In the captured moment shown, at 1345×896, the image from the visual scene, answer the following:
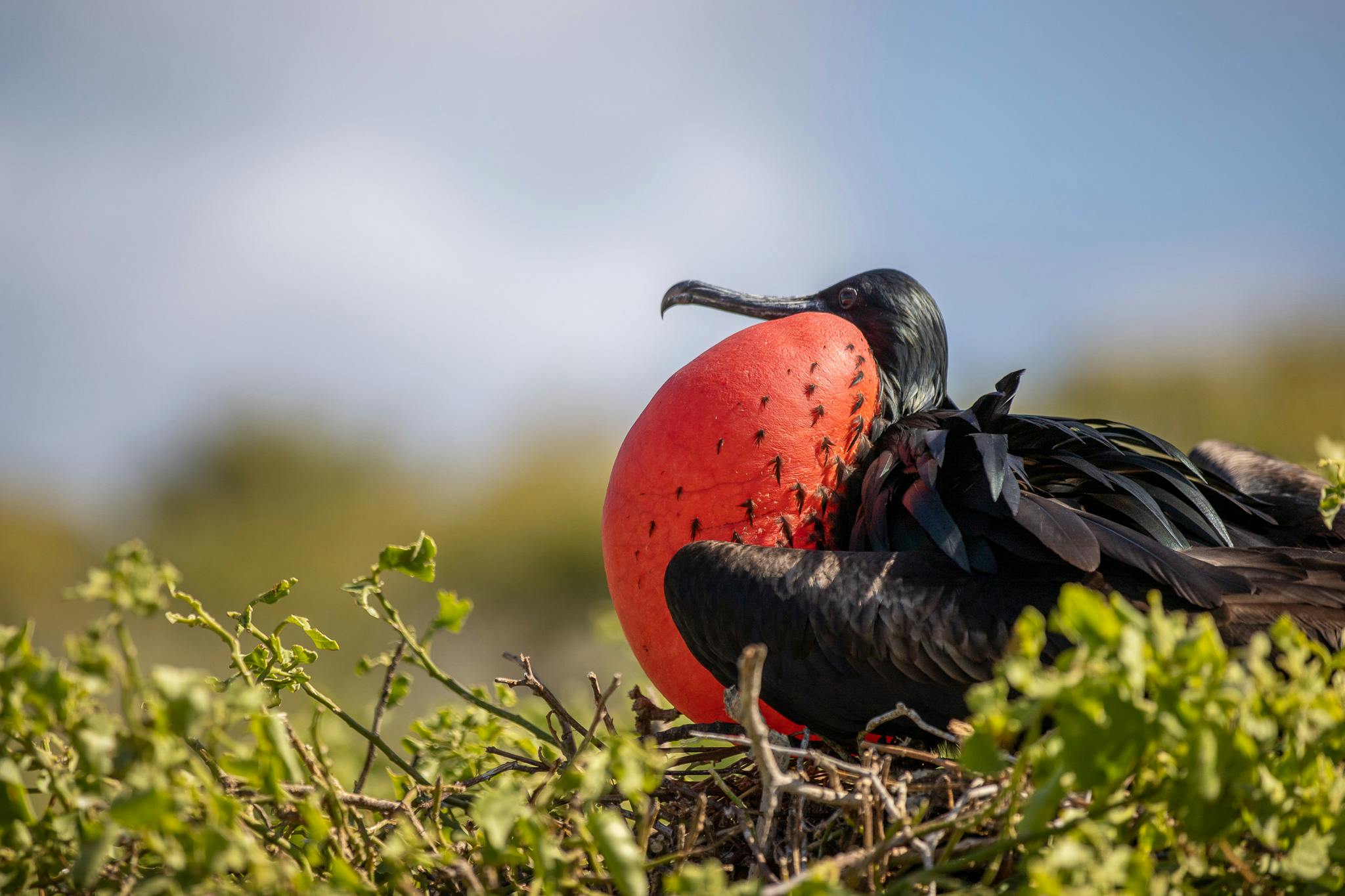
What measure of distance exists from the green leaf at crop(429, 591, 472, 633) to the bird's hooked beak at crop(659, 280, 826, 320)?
4.97 feet

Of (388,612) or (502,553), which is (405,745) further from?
(502,553)

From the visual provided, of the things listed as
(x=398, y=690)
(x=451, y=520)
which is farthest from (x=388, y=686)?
(x=451, y=520)

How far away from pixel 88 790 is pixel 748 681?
0.72 m

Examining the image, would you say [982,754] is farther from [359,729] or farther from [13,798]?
[13,798]

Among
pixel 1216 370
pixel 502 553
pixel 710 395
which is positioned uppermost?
pixel 710 395

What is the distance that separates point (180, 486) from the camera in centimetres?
2038

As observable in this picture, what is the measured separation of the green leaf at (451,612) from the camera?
1.27 m

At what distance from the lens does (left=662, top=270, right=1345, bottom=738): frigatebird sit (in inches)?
66.1

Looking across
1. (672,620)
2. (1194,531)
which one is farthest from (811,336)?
(1194,531)

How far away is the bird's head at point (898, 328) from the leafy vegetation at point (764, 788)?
3.36 ft

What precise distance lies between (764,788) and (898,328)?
1.38 m

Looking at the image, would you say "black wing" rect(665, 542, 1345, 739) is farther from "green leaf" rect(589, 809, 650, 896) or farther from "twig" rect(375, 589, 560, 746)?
"green leaf" rect(589, 809, 650, 896)

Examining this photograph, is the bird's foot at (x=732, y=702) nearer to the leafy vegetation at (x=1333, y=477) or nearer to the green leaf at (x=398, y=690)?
the green leaf at (x=398, y=690)

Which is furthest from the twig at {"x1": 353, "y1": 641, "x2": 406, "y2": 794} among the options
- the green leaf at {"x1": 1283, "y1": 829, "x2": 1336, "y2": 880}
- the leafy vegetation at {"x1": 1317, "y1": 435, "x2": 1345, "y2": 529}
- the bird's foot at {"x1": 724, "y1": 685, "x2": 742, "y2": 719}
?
the leafy vegetation at {"x1": 1317, "y1": 435, "x2": 1345, "y2": 529}
